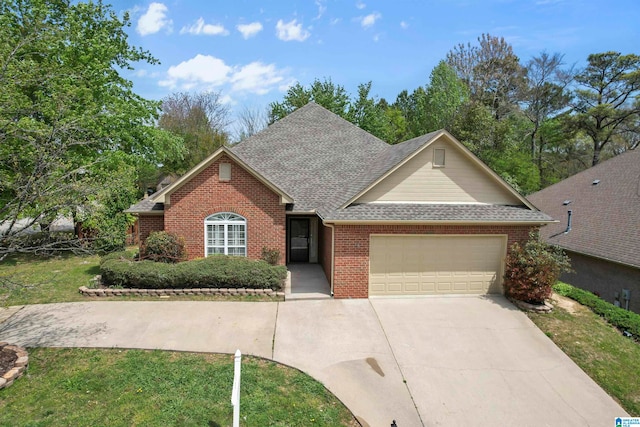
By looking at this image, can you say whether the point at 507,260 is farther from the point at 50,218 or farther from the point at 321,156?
the point at 50,218

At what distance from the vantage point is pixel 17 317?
1027 cm

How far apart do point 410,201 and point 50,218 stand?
1022 cm

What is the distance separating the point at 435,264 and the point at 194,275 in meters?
7.95

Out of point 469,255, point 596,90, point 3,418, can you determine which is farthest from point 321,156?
point 596,90

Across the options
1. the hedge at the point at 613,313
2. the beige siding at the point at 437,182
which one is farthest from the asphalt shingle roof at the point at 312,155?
the hedge at the point at 613,313

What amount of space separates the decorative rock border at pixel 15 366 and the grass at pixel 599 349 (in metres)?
12.2

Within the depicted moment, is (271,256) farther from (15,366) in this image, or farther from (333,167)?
(15,366)

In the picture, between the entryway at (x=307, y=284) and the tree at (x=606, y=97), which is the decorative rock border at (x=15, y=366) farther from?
the tree at (x=606, y=97)

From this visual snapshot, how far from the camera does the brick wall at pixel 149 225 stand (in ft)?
48.2

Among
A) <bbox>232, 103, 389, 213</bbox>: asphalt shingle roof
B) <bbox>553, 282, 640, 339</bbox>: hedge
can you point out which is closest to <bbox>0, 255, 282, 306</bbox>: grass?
<bbox>232, 103, 389, 213</bbox>: asphalt shingle roof

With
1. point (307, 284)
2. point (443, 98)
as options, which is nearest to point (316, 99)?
point (443, 98)

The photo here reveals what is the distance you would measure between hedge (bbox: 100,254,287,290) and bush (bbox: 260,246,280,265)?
1449 millimetres

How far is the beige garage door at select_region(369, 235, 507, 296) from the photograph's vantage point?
12.5m

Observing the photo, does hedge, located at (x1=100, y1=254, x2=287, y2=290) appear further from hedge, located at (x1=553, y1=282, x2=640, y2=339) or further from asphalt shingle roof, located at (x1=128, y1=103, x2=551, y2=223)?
hedge, located at (x1=553, y1=282, x2=640, y2=339)
